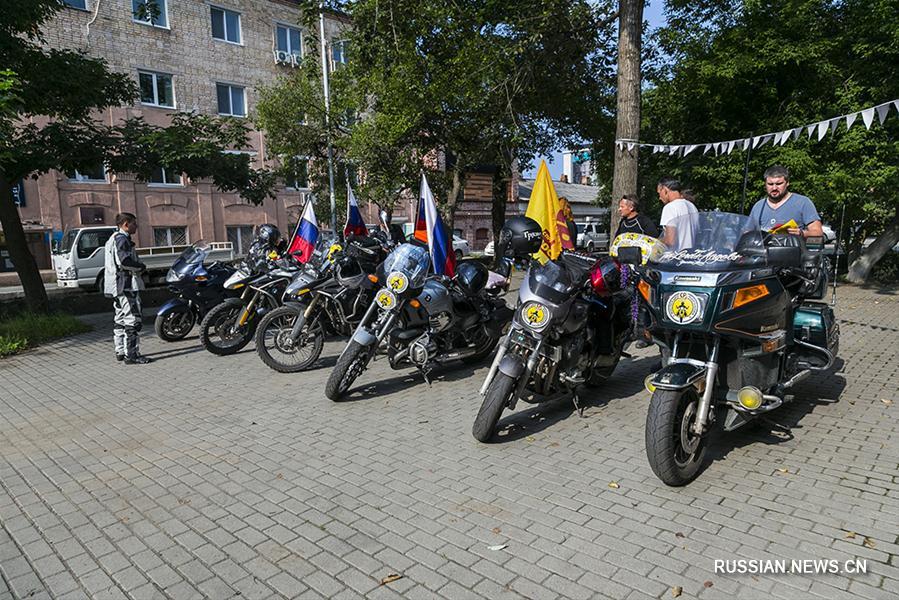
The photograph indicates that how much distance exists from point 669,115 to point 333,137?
362 inches

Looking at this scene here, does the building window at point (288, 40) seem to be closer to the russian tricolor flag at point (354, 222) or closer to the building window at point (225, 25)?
the building window at point (225, 25)

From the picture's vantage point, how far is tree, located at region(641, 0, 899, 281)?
11.7 meters

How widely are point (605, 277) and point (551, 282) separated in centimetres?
76

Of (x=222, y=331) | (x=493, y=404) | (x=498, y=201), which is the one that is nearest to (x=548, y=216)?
(x=493, y=404)

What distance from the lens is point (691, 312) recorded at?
12.1 feet

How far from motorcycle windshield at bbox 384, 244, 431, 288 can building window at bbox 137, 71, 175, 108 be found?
2516 centimetres

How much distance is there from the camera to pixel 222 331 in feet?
25.9

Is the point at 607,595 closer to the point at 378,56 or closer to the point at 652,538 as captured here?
the point at 652,538

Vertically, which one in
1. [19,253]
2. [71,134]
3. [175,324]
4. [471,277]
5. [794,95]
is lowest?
[175,324]

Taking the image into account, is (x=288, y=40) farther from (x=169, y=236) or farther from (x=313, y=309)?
(x=313, y=309)

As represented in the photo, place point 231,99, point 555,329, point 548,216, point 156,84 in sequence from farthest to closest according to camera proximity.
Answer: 1. point 231,99
2. point 156,84
3. point 548,216
4. point 555,329

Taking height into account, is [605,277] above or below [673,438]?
above

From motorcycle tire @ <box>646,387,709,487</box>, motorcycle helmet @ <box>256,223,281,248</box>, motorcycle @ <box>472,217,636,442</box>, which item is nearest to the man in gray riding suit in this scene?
motorcycle helmet @ <box>256,223,281,248</box>

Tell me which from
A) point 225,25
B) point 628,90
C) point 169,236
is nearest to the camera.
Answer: point 628,90
